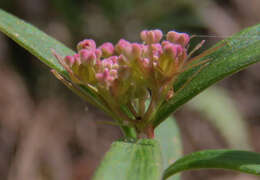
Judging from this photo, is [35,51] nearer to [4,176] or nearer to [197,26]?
[4,176]

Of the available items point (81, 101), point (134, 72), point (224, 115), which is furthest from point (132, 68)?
point (81, 101)

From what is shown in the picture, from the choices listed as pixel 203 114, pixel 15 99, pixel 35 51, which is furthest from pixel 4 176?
pixel 35 51

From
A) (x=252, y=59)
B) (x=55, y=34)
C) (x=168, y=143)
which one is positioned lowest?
(x=168, y=143)

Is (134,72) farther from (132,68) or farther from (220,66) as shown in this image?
(220,66)

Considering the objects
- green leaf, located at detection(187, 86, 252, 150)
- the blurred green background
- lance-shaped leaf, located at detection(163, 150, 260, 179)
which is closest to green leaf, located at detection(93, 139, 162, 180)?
lance-shaped leaf, located at detection(163, 150, 260, 179)

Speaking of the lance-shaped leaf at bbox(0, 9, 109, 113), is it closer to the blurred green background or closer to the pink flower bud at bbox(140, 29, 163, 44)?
the pink flower bud at bbox(140, 29, 163, 44)

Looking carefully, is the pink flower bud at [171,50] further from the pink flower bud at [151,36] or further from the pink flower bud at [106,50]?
the pink flower bud at [106,50]
